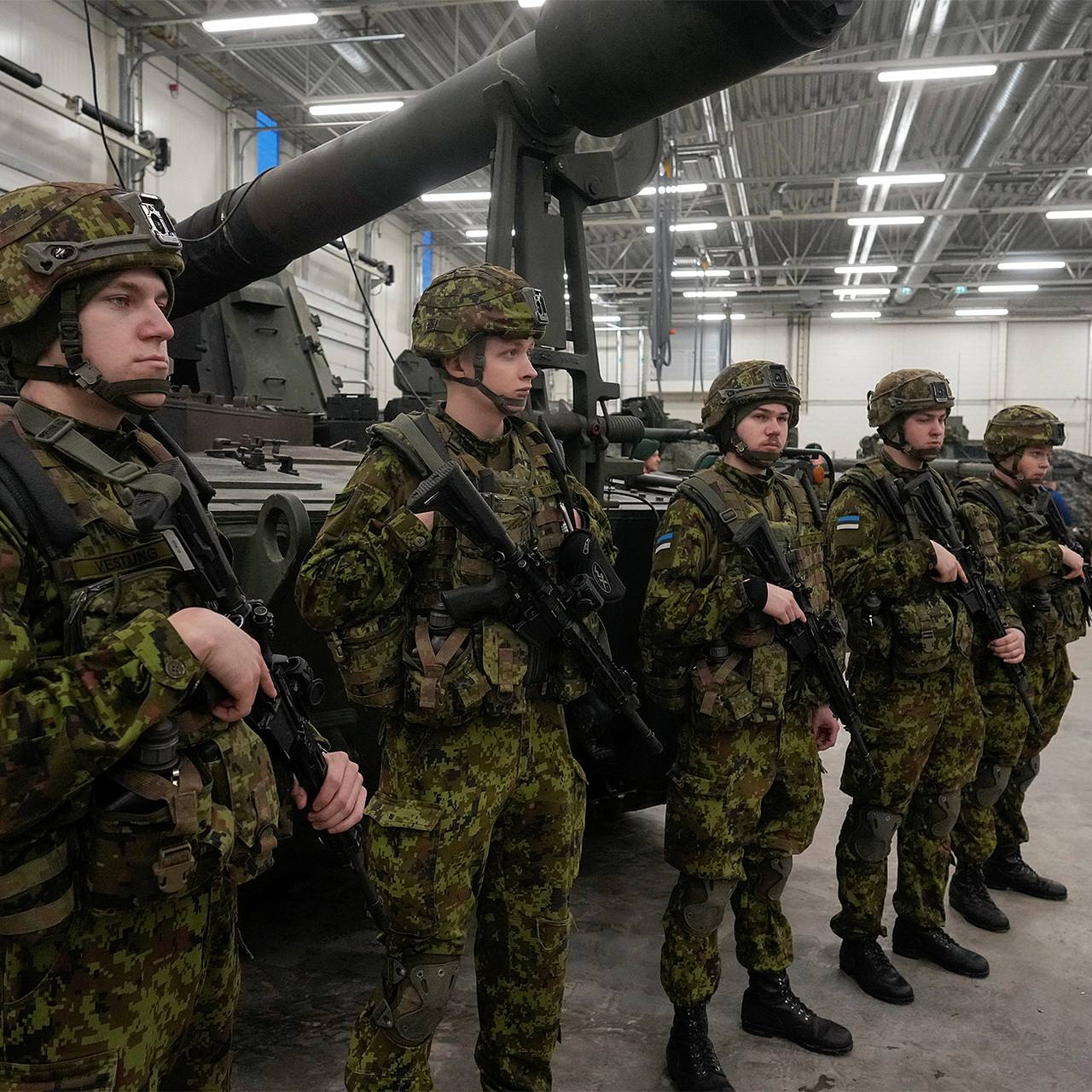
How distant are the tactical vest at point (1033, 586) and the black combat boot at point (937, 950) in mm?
1234

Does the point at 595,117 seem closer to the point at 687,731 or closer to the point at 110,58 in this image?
the point at 687,731

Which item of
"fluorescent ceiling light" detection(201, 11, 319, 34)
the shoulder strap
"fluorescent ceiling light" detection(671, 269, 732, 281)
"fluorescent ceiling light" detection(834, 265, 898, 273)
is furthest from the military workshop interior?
"fluorescent ceiling light" detection(671, 269, 732, 281)

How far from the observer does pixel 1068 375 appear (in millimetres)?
23359

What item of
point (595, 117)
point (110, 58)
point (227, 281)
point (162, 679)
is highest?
point (110, 58)

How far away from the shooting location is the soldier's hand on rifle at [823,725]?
308 centimetres

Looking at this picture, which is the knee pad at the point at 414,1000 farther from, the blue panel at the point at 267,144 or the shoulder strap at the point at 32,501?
the blue panel at the point at 267,144

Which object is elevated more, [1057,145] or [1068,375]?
[1057,145]

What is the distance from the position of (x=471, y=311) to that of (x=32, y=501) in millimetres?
1136

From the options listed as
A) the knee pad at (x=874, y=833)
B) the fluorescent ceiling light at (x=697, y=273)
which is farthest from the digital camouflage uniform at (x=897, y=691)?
the fluorescent ceiling light at (x=697, y=273)

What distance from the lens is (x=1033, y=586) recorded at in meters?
4.13

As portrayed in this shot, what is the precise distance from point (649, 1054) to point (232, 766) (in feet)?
6.34

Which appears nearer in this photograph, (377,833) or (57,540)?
(57,540)

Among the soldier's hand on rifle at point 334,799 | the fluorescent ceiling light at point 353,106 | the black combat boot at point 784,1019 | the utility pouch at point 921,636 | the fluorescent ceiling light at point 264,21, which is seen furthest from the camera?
the fluorescent ceiling light at point 353,106

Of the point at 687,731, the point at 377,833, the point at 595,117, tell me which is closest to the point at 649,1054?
the point at 687,731
